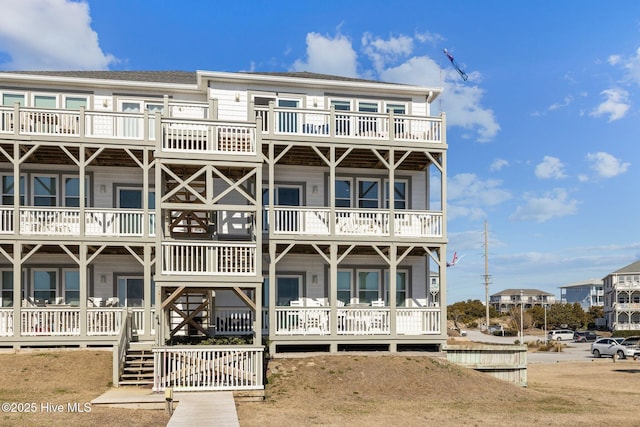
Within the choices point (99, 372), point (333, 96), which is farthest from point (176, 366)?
point (333, 96)

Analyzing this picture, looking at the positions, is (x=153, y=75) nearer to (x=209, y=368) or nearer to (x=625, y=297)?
(x=209, y=368)

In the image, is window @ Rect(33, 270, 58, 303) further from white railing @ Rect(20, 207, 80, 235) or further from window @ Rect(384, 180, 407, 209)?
window @ Rect(384, 180, 407, 209)

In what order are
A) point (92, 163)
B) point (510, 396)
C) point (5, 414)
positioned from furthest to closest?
1. point (92, 163)
2. point (510, 396)
3. point (5, 414)

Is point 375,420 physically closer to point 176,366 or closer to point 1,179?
point 176,366

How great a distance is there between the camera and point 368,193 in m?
24.8

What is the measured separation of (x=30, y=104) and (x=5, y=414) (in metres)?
13.9

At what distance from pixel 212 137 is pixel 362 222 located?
23.1ft

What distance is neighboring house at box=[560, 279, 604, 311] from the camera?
13675 centimetres

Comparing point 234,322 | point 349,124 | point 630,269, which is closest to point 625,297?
point 630,269

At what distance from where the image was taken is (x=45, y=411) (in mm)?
14211

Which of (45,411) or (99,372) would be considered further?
(99,372)

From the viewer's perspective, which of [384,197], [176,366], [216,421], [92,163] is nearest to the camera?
→ [216,421]

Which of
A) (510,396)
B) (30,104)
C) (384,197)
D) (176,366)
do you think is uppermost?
(30,104)

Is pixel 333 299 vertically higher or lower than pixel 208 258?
lower
